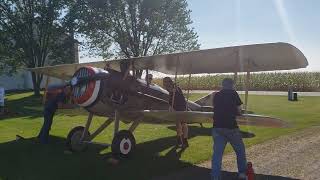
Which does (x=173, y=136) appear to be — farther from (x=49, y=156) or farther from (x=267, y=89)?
(x=267, y=89)

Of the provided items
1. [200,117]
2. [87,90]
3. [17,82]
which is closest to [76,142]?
[87,90]

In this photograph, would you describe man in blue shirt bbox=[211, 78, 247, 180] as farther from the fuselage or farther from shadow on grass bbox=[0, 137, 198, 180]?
the fuselage

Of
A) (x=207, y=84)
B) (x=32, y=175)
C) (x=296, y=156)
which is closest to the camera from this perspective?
(x=32, y=175)

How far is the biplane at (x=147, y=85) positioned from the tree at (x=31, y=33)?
27.4 m

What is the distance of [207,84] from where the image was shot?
4856 centimetres

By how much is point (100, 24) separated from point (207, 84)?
1638 centimetres

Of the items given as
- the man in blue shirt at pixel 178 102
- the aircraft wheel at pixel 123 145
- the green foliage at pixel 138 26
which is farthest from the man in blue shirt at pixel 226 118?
the green foliage at pixel 138 26

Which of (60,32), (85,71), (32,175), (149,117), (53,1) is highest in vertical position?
(53,1)

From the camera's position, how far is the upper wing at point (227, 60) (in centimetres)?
845

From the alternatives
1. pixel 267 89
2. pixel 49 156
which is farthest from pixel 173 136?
pixel 267 89

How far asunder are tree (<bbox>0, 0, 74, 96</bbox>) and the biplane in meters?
27.4

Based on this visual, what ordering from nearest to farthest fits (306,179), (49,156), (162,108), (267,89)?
(306,179) → (49,156) → (162,108) → (267,89)

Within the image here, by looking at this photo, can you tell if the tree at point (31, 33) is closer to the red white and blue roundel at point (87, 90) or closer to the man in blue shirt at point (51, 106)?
the man in blue shirt at point (51, 106)

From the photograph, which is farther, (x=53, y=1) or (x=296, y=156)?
(x=53, y=1)
